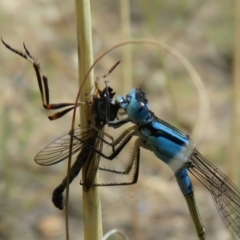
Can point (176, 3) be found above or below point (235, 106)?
above

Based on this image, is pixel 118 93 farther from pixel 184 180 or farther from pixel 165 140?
pixel 165 140

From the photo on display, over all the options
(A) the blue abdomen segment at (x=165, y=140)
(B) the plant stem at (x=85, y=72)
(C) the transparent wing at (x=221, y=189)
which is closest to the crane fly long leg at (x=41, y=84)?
(B) the plant stem at (x=85, y=72)

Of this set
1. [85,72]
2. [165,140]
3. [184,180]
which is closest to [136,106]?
[165,140]

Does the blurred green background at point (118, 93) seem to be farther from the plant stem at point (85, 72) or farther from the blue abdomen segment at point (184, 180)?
the plant stem at point (85, 72)

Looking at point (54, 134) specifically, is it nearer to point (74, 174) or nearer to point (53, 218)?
point (53, 218)

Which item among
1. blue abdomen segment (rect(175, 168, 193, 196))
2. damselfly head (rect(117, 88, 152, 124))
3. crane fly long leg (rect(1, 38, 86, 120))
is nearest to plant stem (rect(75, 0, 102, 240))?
crane fly long leg (rect(1, 38, 86, 120))

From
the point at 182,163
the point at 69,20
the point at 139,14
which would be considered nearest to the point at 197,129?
the point at 182,163

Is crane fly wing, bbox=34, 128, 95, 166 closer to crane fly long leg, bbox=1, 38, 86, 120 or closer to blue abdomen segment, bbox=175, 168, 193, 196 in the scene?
crane fly long leg, bbox=1, 38, 86, 120

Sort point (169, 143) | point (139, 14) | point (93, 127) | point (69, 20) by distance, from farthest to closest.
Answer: point (139, 14), point (69, 20), point (169, 143), point (93, 127)
